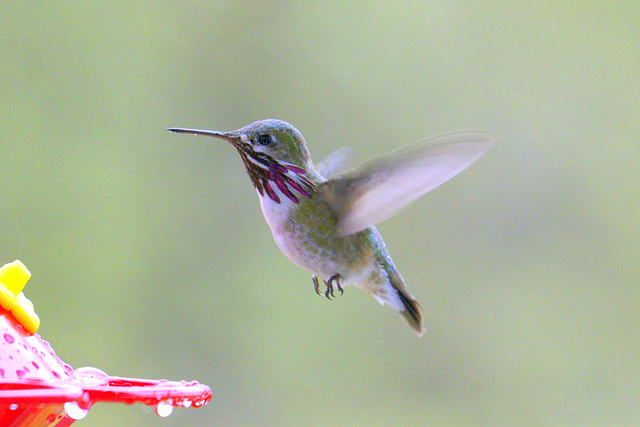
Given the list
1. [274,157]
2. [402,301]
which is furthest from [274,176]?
[402,301]

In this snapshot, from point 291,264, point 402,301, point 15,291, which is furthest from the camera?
point 291,264

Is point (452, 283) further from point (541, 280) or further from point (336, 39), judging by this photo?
point (336, 39)

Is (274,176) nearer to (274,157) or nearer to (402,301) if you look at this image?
(274,157)

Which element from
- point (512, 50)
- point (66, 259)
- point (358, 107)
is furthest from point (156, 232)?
point (512, 50)

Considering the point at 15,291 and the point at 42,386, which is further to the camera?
the point at 15,291

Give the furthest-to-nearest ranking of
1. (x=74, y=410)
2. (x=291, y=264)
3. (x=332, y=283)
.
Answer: (x=291, y=264)
(x=332, y=283)
(x=74, y=410)

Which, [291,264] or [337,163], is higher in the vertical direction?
[291,264]
